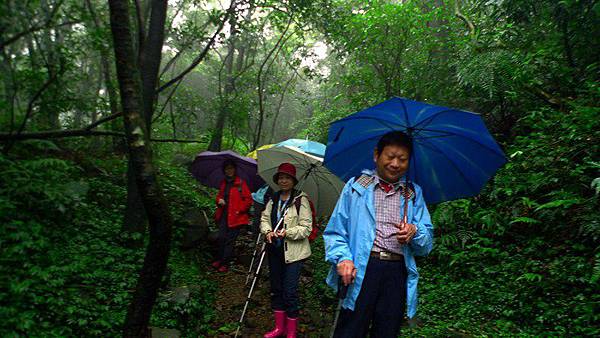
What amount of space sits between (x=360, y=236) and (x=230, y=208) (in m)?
4.41

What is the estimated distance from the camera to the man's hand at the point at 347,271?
7.80 feet

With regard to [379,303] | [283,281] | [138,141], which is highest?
[138,141]

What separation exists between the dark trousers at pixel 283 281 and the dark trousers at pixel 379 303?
166 centimetres

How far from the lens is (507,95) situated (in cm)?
722

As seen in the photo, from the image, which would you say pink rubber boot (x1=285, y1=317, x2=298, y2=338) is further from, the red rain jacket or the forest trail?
the red rain jacket

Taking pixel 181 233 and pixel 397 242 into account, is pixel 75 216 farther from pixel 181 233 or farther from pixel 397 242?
pixel 397 242

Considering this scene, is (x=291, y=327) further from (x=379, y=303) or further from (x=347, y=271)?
(x=347, y=271)

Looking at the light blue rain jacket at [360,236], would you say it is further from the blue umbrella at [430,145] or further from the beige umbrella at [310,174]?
the beige umbrella at [310,174]

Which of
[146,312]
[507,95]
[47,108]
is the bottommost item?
[146,312]

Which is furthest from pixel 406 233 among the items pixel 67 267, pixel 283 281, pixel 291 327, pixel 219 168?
pixel 219 168

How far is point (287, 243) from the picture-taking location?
4.27 metres

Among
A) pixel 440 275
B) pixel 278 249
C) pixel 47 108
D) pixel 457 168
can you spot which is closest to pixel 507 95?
pixel 440 275

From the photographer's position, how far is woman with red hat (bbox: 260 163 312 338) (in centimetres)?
426

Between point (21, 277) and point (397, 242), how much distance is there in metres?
4.15
